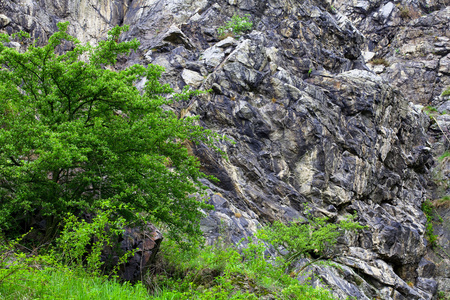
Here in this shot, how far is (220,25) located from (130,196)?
89.2 feet

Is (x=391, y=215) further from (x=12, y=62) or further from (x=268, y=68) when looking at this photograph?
→ (x=12, y=62)

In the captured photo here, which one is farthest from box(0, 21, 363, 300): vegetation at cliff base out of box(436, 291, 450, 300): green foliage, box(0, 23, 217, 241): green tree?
box(436, 291, 450, 300): green foliage

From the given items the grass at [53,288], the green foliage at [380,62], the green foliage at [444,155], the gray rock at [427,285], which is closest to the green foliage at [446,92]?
the green foliage at [380,62]

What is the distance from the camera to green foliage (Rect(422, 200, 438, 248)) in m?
28.3

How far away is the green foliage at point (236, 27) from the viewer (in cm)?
3050

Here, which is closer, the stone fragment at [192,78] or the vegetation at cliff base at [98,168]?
the vegetation at cliff base at [98,168]

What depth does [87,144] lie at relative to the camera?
27.6 ft

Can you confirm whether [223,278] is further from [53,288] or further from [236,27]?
[236,27]

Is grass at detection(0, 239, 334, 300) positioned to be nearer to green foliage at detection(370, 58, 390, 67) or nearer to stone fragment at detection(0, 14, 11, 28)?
stone fragment at detection(0, 14, 11, 28)

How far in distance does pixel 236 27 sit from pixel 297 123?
12334 millimetres

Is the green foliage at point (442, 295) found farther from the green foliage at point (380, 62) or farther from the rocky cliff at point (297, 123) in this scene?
the green foliage at point (380, 62)

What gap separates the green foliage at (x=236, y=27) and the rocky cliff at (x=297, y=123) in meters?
0.88

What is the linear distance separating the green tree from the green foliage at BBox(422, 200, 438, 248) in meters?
27.0

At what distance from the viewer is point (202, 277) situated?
6910mm
